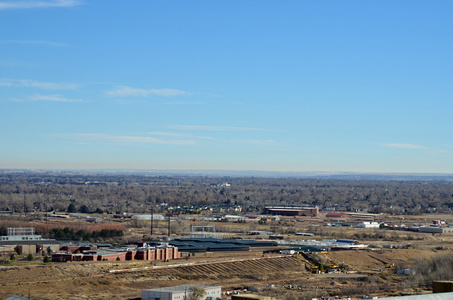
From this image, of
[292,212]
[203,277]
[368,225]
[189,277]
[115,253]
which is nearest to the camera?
[189,277]

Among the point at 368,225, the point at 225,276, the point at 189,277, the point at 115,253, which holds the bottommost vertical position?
the point at 225,276

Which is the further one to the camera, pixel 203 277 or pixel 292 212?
pixel 292 212

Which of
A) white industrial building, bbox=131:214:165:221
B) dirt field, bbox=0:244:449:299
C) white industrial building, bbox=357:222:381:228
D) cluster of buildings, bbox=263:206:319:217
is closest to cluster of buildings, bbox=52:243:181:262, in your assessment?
dirt field, bbox=0:244:449:299

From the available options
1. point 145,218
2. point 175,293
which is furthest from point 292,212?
point 175,293

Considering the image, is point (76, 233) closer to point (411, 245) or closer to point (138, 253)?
point (138, 253)

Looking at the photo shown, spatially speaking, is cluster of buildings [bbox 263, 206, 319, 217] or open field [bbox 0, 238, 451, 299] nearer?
open field [bbox 0, 238, 451, 299]

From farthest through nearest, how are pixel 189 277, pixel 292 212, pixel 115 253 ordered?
pixel 292 212 < pixel 115 253 < pixel 189 277

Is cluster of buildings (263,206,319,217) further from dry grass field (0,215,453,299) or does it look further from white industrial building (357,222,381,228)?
dry grass field (0,215,453,299)

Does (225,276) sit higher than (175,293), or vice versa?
(175,293)

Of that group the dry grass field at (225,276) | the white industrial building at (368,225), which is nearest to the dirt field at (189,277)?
the dry grass field at (225,276)

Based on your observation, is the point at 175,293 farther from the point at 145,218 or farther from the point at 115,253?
the point at 145,218

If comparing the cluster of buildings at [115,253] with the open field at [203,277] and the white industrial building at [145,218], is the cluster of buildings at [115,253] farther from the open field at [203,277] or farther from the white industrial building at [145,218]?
the white industrial building at [145,218]

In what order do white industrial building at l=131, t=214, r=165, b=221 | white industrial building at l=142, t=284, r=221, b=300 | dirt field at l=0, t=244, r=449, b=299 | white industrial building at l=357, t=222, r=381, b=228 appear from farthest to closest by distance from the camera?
white industrial building at l=131, t=214, r=165, b=221
white industrial building at l=357, t=222, r=381, b=228
dirt field at l=0, t=244, r=449, b=299
white industrial building at l=142, t=284, r=221, b=300

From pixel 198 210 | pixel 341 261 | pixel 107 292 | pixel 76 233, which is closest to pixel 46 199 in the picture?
pixel 198 210
